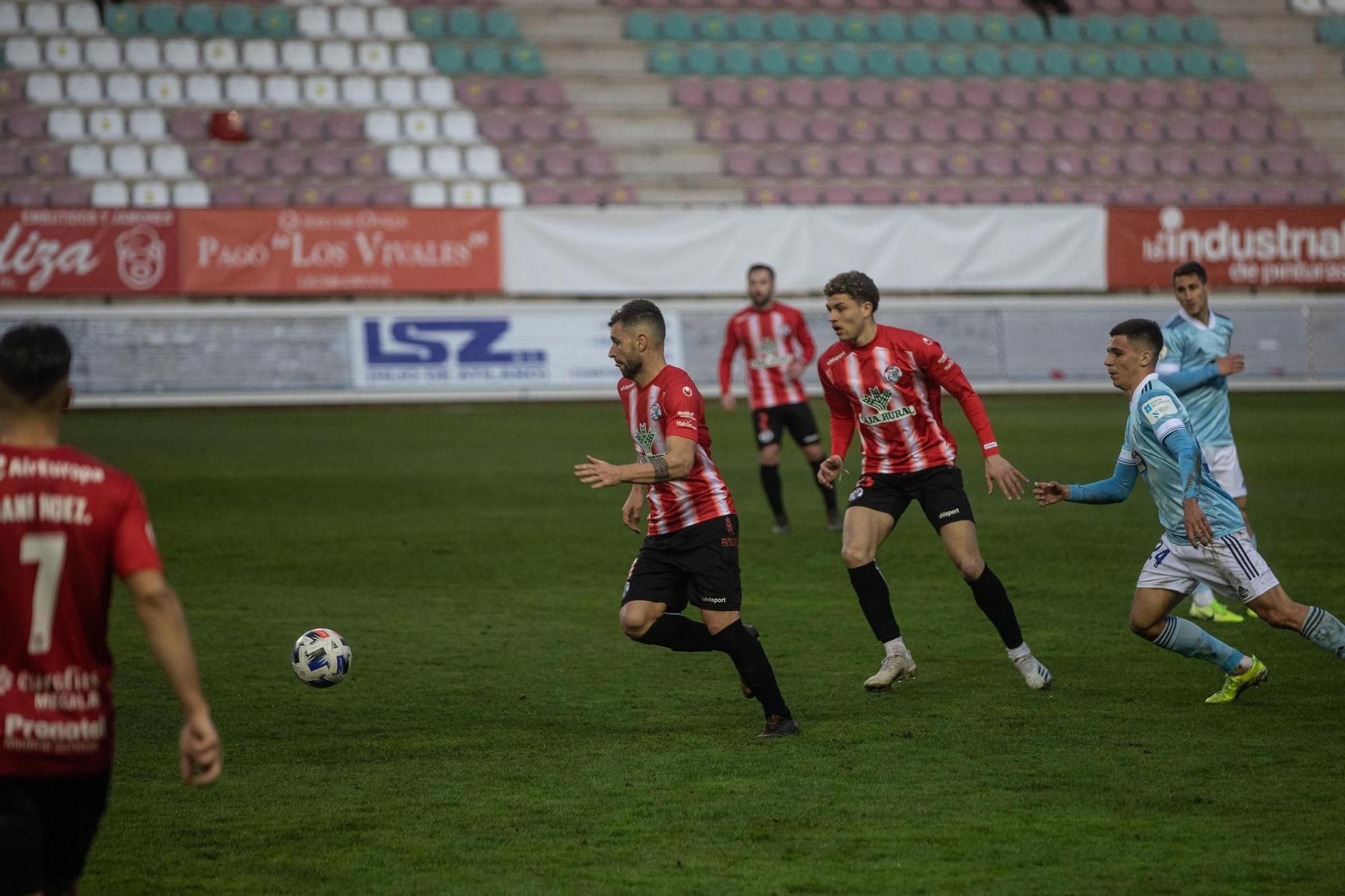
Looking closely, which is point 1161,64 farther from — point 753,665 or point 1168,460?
point 753,665

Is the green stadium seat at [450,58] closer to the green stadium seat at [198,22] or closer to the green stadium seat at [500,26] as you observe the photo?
the green stadium seat at [500,26]

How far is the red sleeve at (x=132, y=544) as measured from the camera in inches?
127

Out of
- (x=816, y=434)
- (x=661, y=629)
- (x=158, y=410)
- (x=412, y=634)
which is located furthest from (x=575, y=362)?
(x=661, y=629)

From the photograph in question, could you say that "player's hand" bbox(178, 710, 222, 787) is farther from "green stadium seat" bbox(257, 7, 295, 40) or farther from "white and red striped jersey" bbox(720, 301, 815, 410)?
"green stadium seat" bbox(257, 7, 295, 40)

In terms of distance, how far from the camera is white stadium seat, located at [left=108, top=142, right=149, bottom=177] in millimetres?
25375

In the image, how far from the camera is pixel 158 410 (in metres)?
22.9

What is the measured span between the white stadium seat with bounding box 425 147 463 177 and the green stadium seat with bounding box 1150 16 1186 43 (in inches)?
630

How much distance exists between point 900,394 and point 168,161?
71.0 ft

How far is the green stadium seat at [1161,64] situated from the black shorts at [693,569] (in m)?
28.4

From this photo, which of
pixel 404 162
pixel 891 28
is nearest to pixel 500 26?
pixel 404 162

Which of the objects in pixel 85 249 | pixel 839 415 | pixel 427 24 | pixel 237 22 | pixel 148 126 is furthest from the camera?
pixel 427 24

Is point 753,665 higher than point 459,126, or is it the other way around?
point 459,126

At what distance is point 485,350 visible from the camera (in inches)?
923

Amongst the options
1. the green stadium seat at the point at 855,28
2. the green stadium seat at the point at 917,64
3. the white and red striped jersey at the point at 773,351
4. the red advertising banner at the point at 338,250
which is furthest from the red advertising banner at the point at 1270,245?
the white and red striped jersey at the point at 773,351
